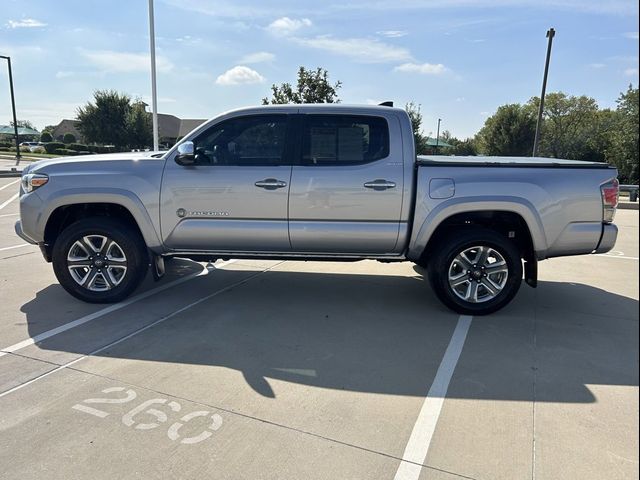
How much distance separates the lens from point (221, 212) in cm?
472

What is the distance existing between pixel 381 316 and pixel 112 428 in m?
2.72

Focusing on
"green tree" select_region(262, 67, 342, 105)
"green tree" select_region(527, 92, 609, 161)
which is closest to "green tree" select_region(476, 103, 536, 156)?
"green tree" select_region(527, 92, 609, 161)

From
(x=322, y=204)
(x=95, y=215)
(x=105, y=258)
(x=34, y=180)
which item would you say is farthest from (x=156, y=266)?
(x=322, y=204)

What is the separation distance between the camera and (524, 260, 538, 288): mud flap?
15.4ft

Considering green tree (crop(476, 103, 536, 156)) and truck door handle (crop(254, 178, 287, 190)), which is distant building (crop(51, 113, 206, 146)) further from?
truck door handle (crop(254, 178, 287, 190))

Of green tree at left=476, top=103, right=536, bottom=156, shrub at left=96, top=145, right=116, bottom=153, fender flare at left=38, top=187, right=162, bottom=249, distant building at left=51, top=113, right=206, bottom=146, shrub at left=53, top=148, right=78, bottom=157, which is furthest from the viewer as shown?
distant building at left=51, top=113, right=206, bottom=146

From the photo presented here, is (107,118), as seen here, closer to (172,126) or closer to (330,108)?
(172,126)

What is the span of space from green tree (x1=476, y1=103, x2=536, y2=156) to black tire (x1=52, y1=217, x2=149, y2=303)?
3721 cm

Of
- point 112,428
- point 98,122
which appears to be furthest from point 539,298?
point 98,122

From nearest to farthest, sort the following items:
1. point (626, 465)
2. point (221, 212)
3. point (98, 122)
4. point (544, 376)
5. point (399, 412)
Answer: point (626, 465) < point (399, 412) < point (544, 376) < point (221, 212) < point (98, 122)

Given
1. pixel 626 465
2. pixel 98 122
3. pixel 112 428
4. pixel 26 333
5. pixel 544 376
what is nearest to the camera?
pixel 626 465

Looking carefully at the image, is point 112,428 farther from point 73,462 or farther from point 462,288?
point 462,288

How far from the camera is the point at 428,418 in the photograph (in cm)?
294

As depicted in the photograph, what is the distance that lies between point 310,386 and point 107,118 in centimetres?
4143
